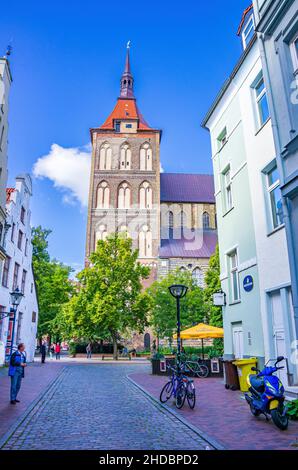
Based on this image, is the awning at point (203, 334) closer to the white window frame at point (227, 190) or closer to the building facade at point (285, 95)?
the white window frame at point (227, 190)

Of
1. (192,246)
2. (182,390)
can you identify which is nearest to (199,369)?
(182,390)

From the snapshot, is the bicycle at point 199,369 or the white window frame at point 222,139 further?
the bicycle at point 199,369

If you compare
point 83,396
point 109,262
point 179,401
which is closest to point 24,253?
point 109,262

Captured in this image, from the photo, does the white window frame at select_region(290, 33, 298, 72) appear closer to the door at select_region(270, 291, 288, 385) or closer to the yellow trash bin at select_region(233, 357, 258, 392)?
the door at select_region(270, 291, 288, 385)

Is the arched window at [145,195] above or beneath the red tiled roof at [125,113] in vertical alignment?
beneath

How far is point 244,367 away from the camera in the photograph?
11.6m

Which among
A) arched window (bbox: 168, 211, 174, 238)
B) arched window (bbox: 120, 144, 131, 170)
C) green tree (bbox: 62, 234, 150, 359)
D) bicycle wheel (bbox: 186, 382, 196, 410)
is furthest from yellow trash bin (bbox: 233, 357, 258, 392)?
arched window (bbox: 120, 144, 131, 170)

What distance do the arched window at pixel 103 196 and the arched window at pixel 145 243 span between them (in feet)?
20.6

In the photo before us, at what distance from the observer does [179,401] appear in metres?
9.38

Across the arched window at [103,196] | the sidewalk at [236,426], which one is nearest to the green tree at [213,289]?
the arched window at [103,196]

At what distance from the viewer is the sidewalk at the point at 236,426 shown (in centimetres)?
565

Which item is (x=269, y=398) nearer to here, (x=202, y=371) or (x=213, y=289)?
(x=202, y=371)

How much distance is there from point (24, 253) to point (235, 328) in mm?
19142
